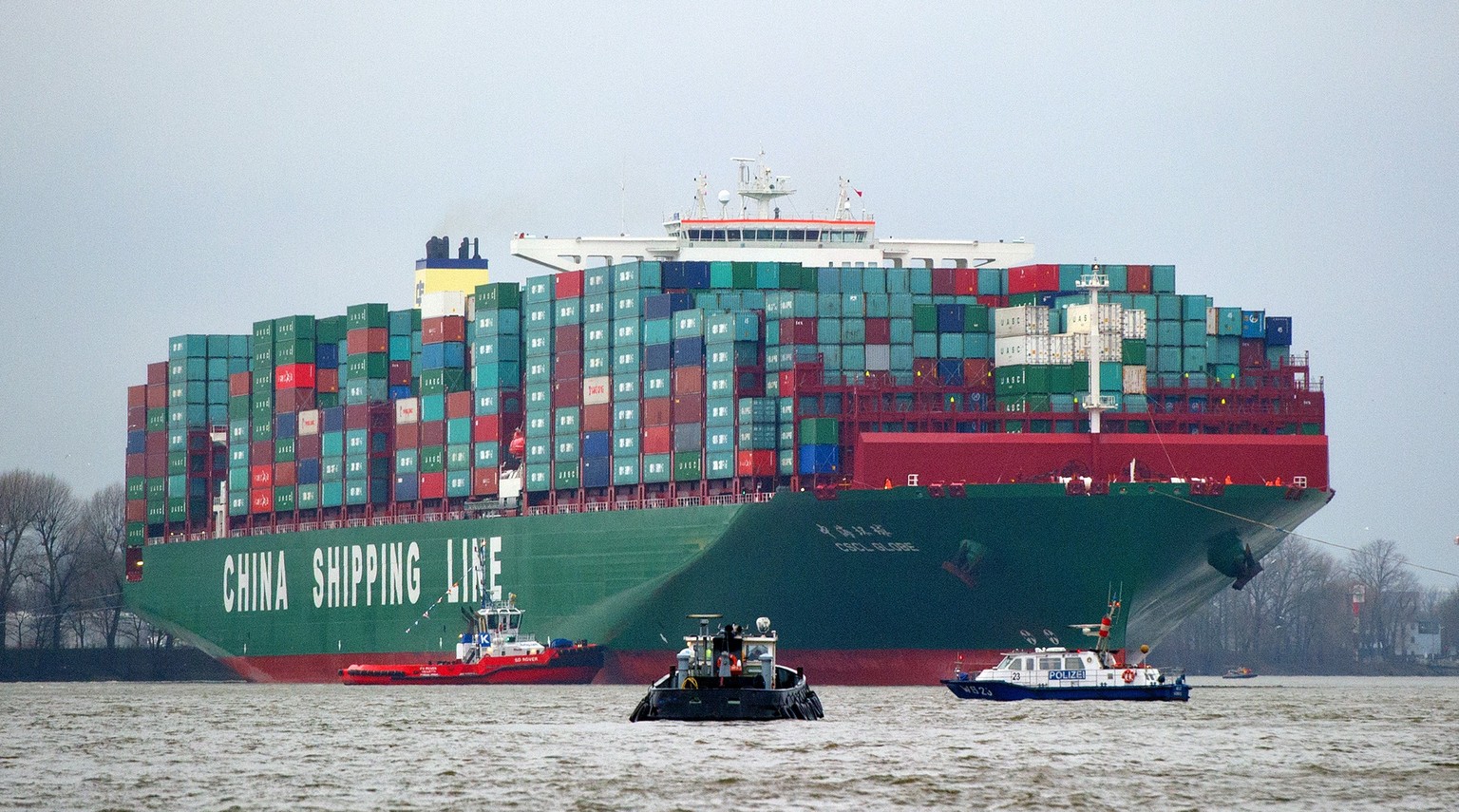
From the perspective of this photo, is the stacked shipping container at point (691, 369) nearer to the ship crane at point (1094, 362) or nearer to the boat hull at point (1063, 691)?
the ship crane at point (1094, 362)

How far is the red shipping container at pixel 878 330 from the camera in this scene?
80.1m

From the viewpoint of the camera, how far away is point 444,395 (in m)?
93.1

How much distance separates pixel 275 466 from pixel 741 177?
21.4m

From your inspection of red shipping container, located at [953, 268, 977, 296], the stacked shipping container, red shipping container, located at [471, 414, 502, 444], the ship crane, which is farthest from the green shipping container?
the ship crane

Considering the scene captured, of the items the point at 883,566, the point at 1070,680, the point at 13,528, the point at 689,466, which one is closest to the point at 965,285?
the point at 883,566

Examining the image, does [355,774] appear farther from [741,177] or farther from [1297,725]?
[741,177]

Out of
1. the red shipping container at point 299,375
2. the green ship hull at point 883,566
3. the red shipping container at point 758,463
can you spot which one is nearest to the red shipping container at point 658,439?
the green ship hull at point 883,566

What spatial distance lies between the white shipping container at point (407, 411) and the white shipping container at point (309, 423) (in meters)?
4.78

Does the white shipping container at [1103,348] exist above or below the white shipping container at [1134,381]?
above

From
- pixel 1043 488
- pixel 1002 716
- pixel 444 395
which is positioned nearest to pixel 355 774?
pixel 1002 716

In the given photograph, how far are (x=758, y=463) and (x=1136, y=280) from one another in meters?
12.7

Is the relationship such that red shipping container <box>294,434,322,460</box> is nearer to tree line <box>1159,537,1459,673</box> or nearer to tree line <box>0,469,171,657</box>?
tree line <box>0,469,171,657</box>

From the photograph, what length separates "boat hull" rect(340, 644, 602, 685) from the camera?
86.8 meters

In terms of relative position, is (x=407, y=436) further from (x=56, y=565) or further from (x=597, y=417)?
(x=56, y=565)
